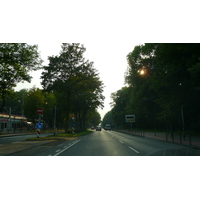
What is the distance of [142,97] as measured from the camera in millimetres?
39656

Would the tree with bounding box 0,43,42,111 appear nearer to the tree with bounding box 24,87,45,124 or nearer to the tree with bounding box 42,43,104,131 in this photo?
the tree with bounding box 42,43,104,131

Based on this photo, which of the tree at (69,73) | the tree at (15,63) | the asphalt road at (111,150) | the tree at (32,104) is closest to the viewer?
the asphalt road at (111,150)

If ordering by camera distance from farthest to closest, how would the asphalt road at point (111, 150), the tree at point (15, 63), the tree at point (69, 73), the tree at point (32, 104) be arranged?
the tree at point (32, 104)
the tree at point (69, 73)
the tree at point (15, 63)
the asphalt road at point (111, 150)

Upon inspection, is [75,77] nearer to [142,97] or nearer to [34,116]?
[142,97]

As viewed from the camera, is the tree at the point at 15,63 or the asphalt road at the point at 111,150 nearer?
the asphalt road at the point at 111,150

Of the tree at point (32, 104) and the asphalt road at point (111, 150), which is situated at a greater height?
the tree at point (32, 104)

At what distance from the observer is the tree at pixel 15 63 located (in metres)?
25.9

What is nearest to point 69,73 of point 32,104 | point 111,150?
point 111,150

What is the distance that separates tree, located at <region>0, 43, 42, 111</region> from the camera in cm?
2592

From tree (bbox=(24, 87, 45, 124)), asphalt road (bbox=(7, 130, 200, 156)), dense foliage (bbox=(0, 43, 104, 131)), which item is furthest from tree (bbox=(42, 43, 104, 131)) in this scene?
tree (bbox=(24, 87, 45, 124))

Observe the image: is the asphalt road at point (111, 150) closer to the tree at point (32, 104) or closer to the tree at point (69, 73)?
the tree at point (69, 73)

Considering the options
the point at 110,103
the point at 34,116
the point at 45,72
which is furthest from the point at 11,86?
the point at 110,103

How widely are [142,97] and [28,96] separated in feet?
97.7

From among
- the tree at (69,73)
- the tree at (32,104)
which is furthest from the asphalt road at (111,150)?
the tree at (32,104)
